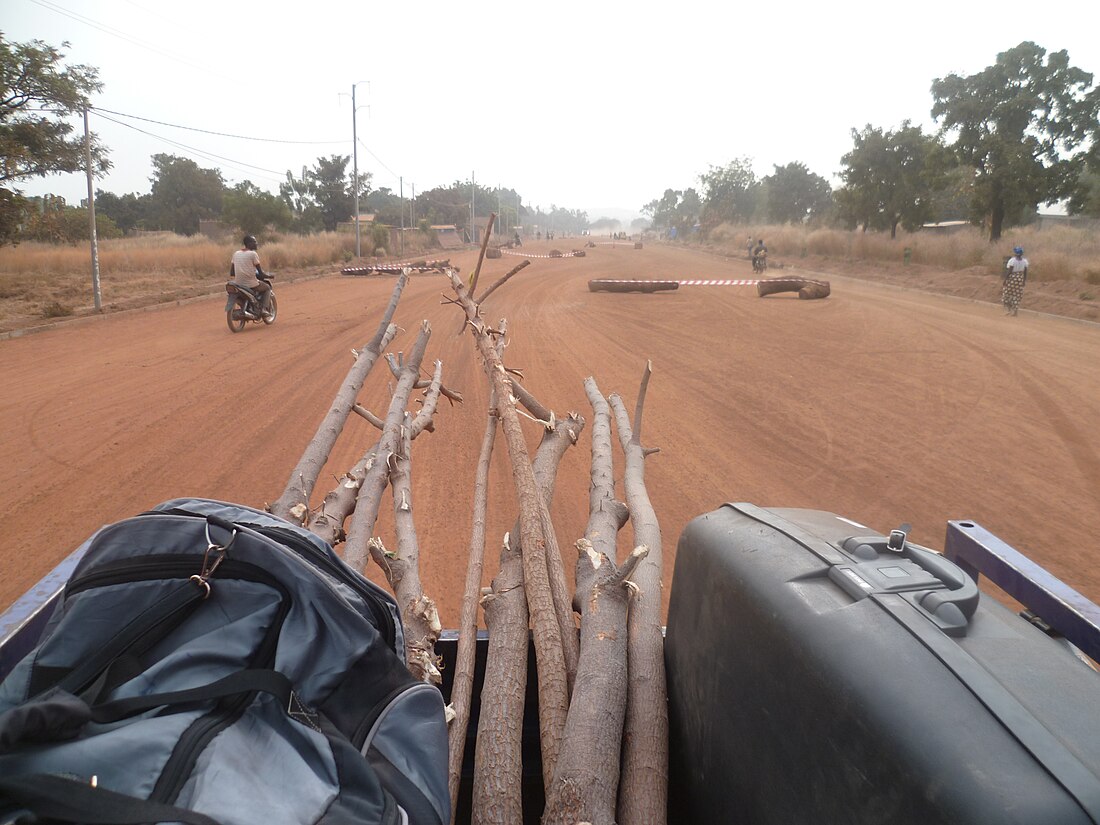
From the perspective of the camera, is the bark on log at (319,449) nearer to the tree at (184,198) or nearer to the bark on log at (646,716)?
the bark on log at (646,716)

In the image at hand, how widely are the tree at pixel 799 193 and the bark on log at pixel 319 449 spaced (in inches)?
2077

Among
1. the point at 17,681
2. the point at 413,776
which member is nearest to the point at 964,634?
the point at 413,776

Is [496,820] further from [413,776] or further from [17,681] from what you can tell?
[17,681]

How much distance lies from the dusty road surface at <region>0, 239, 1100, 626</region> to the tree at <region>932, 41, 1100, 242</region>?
37.4ft

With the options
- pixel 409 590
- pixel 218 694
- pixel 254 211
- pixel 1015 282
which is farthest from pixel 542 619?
pixel 254 211

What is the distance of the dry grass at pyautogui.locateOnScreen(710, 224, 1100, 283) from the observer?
18.3m

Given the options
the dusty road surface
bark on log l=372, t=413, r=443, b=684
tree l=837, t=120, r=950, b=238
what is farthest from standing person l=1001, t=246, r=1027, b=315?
bark on log l=372, t=413, r=443, b=684

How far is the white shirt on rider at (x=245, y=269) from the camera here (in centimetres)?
1177

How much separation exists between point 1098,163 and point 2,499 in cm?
2752

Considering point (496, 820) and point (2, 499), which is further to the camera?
point (2, 499)

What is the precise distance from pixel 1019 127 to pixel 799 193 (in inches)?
1191

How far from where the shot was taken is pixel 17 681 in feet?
3.85

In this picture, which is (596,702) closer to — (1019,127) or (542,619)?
(542,619)

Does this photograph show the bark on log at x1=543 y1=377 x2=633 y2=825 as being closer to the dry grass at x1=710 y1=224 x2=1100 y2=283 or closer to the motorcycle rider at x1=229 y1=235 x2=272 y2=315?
the motorcycle rider at x1=229 y1=235 x2=272 y2=315
